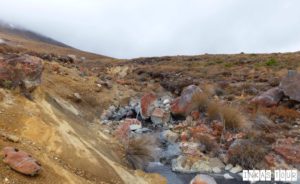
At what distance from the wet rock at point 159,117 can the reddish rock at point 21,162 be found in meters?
11.8

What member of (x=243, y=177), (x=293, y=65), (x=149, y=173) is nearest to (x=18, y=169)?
(x=149, y=173)

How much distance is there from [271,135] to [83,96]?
1077 cm

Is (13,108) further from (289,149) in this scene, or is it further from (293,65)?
(293,65)

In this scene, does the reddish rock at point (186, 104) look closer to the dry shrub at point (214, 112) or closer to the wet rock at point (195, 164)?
the dry shrub at point (214, 112)

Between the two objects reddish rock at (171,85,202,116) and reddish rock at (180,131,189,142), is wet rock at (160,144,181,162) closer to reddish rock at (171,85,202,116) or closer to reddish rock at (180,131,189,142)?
reddish rock at (180,131,189,142)

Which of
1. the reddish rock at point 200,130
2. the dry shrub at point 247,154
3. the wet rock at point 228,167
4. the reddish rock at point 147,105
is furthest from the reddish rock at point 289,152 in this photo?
the reddish rock at point 147,105

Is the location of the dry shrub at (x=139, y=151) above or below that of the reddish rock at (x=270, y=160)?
above

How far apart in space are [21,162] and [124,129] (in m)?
9.37

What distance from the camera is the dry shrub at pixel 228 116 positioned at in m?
19.4

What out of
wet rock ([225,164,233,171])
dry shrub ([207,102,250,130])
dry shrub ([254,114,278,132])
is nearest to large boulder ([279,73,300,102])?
dry shrub ([254,114,278,132])

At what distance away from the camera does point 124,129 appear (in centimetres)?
1927

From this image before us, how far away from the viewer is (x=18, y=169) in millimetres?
9914

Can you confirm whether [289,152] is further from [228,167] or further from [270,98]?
[270,98]

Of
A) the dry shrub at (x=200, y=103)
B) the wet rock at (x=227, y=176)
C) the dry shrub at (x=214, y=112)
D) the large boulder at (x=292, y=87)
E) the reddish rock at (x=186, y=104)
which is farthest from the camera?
the large boulder at (x=292, y=87)
